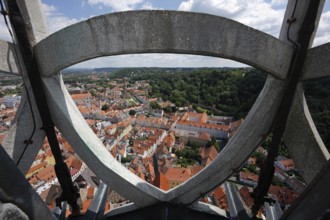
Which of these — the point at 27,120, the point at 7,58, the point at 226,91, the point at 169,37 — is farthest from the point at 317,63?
the point at 226,91

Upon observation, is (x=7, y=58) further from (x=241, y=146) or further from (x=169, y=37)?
(x=241, y=146)

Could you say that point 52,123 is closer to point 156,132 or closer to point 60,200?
point 60,200

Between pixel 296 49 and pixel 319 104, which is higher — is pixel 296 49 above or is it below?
above

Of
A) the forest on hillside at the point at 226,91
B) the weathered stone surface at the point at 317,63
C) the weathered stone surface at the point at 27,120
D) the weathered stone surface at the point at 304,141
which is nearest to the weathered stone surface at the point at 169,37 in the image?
the weathered stone surface at the point at 317,63

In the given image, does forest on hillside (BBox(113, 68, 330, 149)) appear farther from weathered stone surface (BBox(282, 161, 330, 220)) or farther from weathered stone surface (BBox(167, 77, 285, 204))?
weathered stone surface (BBox(282, 161, 330, 220))

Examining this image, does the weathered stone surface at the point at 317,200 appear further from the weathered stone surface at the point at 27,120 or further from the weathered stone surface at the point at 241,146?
the weathered stone surface at the point at 27,120

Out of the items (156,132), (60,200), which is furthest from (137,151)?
(60,200)

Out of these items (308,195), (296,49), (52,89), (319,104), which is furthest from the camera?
(319,104)

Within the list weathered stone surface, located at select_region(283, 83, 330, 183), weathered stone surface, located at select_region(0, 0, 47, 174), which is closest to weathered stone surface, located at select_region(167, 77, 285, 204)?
weathered stone surface, located at select_region(283, 83, 330, 183)
